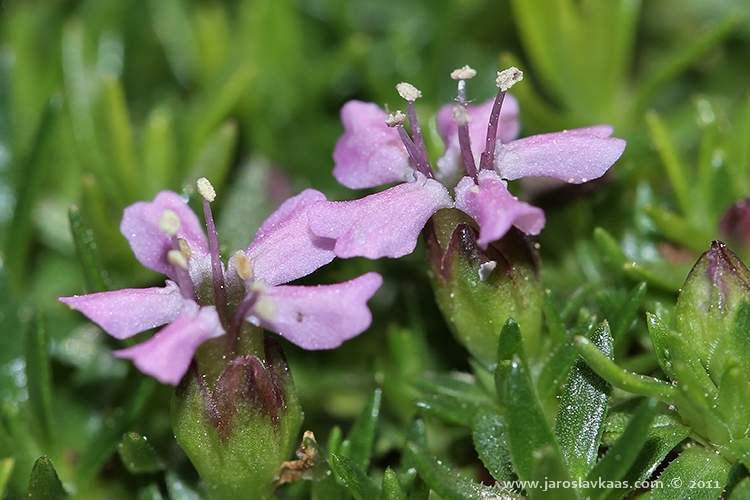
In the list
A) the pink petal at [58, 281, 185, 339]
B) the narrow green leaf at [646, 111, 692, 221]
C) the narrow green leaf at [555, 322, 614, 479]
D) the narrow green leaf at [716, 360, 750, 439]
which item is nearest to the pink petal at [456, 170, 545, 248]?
the narrow green leaf at [555, 322, 614, 479]

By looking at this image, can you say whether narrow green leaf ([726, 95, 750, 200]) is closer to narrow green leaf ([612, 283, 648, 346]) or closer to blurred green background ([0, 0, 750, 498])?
blurred green background ([0, 0, 750, 498])

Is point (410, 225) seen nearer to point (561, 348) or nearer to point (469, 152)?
point (469, 152)

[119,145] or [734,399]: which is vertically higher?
[119,145]

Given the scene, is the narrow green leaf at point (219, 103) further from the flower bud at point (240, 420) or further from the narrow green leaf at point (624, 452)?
the narrow green leaf at point (624, 452)

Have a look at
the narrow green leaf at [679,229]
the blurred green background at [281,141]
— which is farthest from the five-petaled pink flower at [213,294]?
the narrow green leaf at [679,229]

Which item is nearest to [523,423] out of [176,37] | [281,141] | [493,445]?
[493,445]

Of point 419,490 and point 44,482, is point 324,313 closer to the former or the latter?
point 419,490

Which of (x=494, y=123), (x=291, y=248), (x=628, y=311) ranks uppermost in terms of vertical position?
(x=494, y=123)

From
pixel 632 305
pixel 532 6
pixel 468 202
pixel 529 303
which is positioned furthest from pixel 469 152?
pixel 532 6
